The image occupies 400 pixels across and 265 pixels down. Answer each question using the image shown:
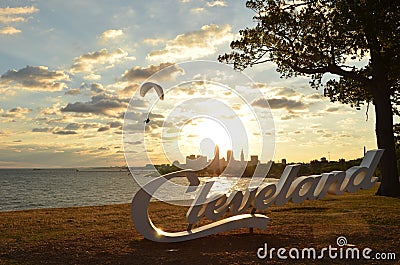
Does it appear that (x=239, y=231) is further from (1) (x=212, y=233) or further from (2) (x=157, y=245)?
(2) (x=157, y=245)

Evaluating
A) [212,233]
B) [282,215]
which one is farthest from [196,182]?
[282,215]

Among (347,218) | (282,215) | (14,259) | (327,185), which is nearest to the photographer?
(14,259)

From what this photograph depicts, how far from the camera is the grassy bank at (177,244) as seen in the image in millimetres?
11586

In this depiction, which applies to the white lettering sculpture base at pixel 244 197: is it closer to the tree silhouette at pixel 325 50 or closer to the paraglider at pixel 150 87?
the paraglider at pixel 150 87

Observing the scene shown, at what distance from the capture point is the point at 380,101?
26484mm

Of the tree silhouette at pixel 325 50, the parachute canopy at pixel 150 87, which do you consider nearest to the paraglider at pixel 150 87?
the parachute canopy at pixel 150 87

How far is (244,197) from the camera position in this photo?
13.9 m

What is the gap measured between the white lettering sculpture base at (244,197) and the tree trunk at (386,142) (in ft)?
39.4

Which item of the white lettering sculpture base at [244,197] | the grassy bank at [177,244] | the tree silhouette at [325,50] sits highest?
the tree silhouette at [325,50]

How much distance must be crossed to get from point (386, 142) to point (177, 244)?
687 inches

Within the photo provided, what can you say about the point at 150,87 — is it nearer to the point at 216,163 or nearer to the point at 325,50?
the point at 216,163

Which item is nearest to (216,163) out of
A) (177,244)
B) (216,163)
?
(216,163)

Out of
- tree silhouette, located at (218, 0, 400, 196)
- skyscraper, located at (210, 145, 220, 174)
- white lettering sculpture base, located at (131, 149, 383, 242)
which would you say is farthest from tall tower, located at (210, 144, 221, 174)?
tree silhouette, located at (218, 0, 400, 196)

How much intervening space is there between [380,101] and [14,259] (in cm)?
2161
